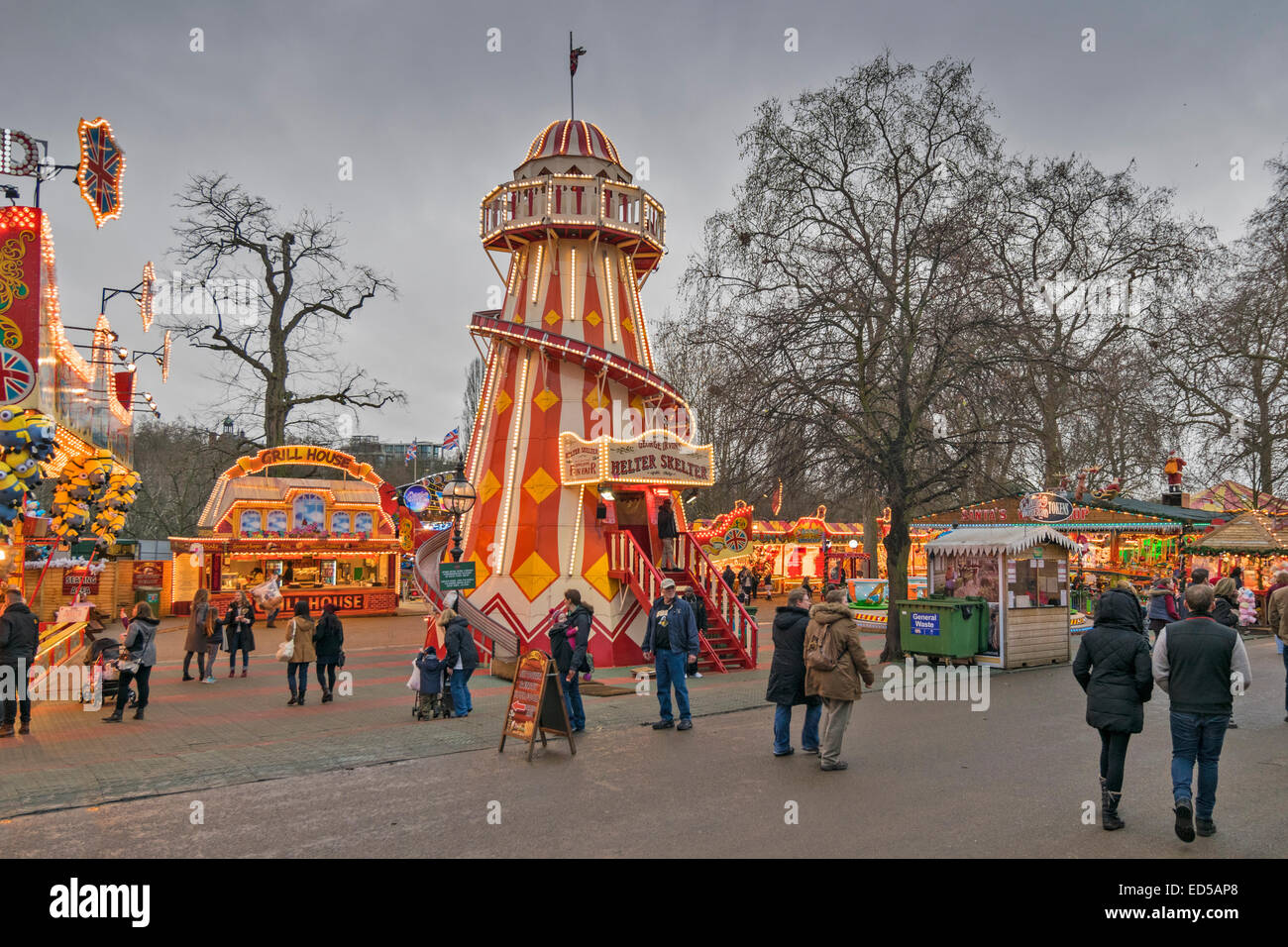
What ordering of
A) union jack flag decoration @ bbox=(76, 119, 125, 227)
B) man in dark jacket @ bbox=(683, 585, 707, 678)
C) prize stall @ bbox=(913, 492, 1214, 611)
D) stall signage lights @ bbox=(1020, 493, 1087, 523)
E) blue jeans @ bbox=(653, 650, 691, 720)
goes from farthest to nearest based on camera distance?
prize stall @ bbox=(913, 492, 1214, 611), stall signage lights @ bbox=(1020, 493, 1087, 523), man in dark jacket @ bbox=(683, 585, 707, 678), union jack flag decoration @ bbox=(76, 119, 125, 227), blue jeans @ bbox=(653, 650, 691, 720)

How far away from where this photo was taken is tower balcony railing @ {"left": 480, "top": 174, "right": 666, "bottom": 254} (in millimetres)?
18453

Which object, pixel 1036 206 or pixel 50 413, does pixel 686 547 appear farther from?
pixel 1036 206

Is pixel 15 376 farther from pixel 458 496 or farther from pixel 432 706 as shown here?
pixel 432 706

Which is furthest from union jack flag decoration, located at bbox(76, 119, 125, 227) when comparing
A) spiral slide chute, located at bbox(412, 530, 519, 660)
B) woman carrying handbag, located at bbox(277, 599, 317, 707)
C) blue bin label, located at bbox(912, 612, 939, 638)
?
blue bin label, located at bbox(912, 612, 939, 638)

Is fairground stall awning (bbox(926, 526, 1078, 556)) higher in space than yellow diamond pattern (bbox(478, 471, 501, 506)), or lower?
lower

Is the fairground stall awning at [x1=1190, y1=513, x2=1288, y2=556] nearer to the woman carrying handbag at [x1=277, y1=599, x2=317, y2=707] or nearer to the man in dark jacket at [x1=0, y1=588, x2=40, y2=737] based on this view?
the woman carrying handbag at [x1=277, y1=599, x2=317, y2=707]

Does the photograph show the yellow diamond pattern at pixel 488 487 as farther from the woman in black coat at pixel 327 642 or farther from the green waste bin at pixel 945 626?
the green waste bin at pixel 945 626

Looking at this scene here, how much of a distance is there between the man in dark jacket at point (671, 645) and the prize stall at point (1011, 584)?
660 cm

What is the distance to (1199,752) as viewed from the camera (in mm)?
6078

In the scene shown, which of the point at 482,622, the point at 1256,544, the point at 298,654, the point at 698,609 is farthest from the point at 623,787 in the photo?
the point at 1256,544

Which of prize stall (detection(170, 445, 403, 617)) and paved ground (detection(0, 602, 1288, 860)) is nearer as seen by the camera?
paved ground (detection(0, 602, 1288, 860))

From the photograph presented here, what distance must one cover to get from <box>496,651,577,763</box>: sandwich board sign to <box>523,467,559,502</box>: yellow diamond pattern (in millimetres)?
8145

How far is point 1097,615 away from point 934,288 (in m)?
10.4
